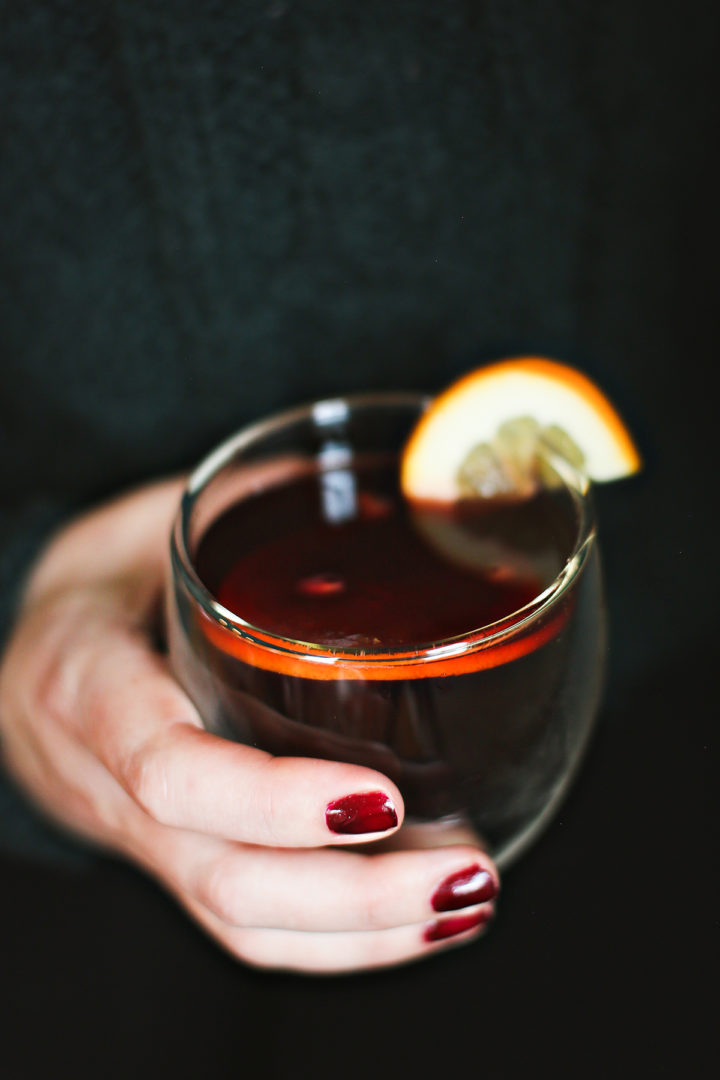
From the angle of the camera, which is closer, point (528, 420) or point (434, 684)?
point (434, 684)

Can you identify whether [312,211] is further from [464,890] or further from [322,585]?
[464,890]

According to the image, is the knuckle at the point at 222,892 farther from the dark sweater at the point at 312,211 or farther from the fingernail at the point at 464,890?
the dark sweater at the point at 312,211

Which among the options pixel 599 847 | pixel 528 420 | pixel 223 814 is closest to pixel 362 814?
pixel 223 814

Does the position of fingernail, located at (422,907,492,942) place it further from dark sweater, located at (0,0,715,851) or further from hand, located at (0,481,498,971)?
dark sweater, located at (0,0,715,851)

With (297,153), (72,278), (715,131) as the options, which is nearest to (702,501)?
(715,131)

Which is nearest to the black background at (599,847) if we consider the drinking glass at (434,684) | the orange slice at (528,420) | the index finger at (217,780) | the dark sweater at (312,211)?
the dark sweater at (312,211)
